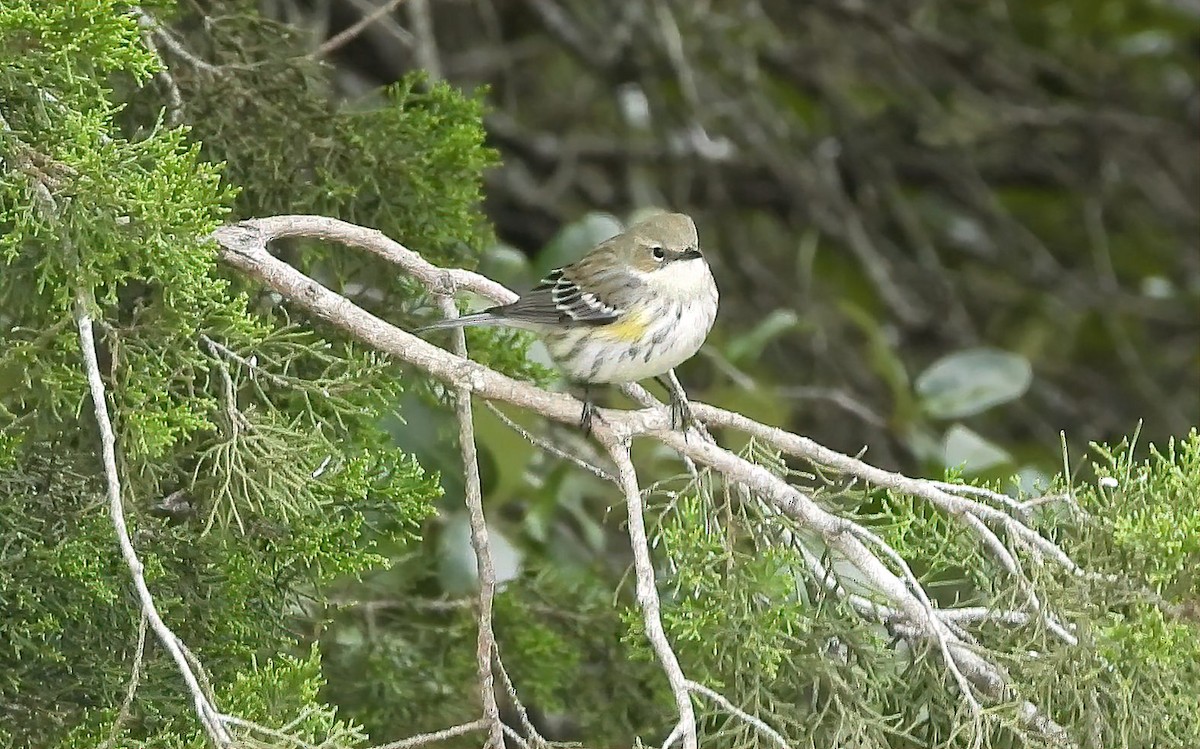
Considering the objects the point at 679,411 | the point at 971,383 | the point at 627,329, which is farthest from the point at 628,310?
the point at 971,383

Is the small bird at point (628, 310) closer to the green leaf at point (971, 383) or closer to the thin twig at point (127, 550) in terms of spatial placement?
the thin twig at point (127, 550)

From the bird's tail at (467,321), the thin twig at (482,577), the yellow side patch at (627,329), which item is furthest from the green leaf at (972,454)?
the thin twig at (482,577)

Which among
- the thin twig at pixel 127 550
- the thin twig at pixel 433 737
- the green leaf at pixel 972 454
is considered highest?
the thin twig at pixel 127 550

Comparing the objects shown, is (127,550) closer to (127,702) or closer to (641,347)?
(127,702)

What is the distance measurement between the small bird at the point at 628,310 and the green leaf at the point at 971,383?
40.5 inches

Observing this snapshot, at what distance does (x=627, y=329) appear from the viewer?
2.78 meters

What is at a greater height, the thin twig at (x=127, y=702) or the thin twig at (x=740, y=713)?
the thin twig at (x=127, y=702)

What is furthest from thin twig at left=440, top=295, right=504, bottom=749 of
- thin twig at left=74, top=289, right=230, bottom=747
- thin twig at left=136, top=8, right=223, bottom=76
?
thin twig at left=136, top=8, right=223, bottom=76

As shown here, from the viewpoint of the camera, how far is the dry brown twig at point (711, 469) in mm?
1897

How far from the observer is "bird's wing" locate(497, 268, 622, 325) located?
269cm

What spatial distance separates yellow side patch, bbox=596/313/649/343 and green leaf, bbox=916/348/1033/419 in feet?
4.13

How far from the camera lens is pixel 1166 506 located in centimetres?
180

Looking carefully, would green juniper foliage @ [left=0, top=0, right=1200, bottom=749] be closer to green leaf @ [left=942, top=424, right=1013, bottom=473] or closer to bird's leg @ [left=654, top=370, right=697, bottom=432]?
bird's leg @ [left=654, top=370, right=697, bottom=432]

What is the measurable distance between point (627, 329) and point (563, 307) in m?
0.17
